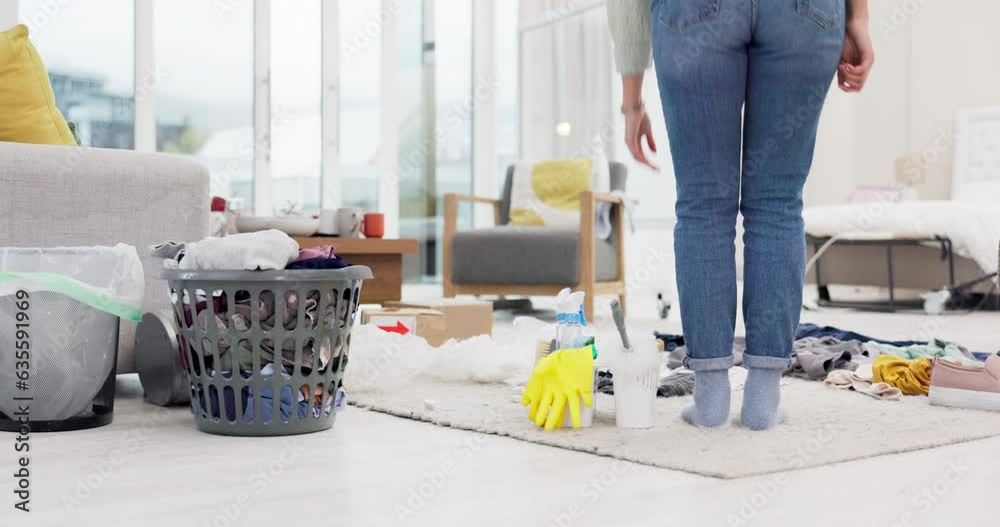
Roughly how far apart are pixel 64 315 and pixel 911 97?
19.3 ft

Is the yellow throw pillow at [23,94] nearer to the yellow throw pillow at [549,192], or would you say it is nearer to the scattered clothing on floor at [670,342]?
the scattered clothing on floor at [670,342]

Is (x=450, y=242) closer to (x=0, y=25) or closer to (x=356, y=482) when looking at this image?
(x=0, y=25)

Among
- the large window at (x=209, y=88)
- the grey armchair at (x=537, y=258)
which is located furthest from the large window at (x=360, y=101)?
the grey armchair at (x=537, y=258)

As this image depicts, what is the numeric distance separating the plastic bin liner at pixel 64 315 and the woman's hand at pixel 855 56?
132cm

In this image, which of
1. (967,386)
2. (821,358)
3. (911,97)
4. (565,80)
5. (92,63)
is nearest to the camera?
(967,386)

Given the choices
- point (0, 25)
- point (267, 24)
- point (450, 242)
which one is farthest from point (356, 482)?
point (267, 24)

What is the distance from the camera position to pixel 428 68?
6.64 metres

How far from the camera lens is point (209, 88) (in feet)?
18.3

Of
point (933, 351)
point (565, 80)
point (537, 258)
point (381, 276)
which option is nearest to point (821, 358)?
point (933, 351)

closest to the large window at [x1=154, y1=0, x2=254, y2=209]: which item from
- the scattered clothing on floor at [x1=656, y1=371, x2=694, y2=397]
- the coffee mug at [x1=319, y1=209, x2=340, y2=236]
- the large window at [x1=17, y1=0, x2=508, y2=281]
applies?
the large window at [x1=17, y1=0, x2=508, y2=281]

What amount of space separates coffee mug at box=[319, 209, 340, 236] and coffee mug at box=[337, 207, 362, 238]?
2 cm

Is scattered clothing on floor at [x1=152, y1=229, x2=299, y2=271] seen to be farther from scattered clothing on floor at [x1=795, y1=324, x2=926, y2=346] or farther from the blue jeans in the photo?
scattered clothing on floor at [x1=795, y1=324, x2=926, y2=346]

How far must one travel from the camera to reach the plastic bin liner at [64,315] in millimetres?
1601

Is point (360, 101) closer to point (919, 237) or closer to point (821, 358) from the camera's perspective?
point (919, 237)
